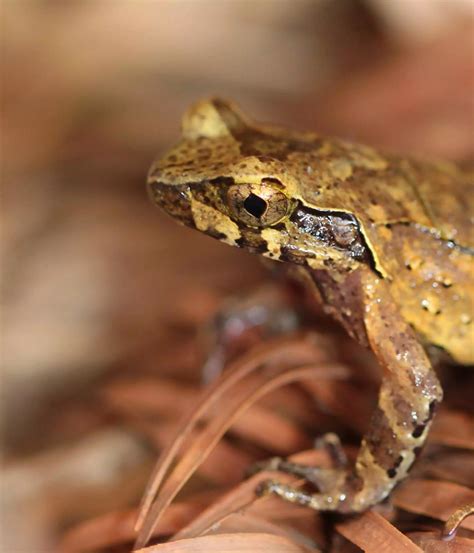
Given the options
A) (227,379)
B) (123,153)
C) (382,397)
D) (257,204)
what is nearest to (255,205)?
(257,204)

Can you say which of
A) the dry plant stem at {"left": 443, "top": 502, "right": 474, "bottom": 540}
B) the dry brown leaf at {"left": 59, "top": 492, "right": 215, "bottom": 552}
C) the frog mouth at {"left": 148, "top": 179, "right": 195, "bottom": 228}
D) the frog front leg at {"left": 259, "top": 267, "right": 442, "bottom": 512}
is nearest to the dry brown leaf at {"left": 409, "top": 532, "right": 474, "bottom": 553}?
the dry plant stem at {"left": 443, "top": 502, "right": 474, "bottom": 540}

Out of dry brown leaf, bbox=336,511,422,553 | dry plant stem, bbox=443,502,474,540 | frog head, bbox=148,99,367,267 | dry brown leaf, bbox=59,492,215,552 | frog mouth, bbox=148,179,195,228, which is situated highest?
frog head, bbox=148,99,367,267

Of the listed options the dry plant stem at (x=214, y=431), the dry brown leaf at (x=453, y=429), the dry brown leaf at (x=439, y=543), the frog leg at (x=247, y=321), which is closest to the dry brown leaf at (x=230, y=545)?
the dry plant stem at (x=214, y=431)

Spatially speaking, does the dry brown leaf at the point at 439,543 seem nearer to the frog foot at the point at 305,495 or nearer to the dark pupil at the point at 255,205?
the frog foot at the point at 305,495

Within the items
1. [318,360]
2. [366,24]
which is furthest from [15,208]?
[366,24]

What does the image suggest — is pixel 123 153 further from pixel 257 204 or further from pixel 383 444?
pixel 383 444

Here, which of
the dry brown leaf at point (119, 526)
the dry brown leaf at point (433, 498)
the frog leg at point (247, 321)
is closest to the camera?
the dry brown leaf at point (433, 498)

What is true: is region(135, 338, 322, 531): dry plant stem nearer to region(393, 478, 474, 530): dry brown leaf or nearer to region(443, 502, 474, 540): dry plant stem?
region(393, 478, 474, 530): dry brown leaf
